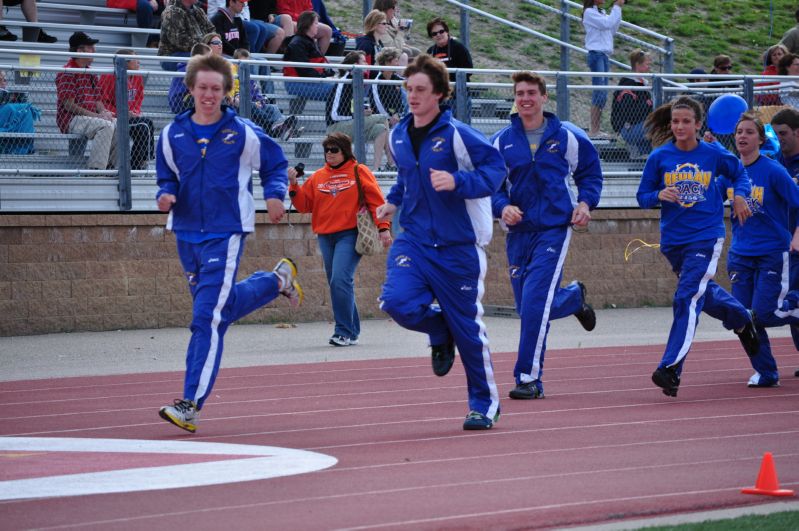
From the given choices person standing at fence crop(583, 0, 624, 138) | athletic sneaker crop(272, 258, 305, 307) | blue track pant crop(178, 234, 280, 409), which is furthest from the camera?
person standing at fence crop(583, 0, 624, 138)

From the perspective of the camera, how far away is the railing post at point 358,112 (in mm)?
15805

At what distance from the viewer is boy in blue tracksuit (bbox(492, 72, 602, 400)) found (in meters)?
9.65

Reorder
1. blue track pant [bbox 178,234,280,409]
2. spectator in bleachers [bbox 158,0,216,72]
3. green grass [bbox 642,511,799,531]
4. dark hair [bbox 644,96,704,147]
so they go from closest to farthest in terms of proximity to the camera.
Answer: green grass [bbox 642,511,799,531] < blue track pant [bbox 178,234,280,409] < dark hair [bbox 644,96,704,147] < spectator in bleachers [bbox 158,0,216,72]

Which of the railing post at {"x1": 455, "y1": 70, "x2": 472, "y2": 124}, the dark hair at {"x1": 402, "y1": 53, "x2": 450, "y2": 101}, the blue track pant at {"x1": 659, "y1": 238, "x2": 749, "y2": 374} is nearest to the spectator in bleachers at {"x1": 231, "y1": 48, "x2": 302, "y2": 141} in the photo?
the railing post at {"x1": 455, "y1": 70, "x2": 472, "y2": 124}

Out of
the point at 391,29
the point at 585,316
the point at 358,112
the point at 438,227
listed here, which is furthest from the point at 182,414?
the point at 391,29

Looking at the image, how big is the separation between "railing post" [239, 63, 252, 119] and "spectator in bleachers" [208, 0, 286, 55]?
7.83 feet

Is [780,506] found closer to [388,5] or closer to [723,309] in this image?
[723,309]

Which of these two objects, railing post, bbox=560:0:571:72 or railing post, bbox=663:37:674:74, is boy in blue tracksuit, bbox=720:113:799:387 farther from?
railing post, bbox=560:0:571:72

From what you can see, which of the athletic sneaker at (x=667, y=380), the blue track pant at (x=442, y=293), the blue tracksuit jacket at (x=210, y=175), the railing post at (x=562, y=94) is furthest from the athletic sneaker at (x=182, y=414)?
the railing post at (x=562, y=94)

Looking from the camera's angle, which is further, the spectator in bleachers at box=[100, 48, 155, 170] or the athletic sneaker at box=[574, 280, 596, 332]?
the spectator in bleachers at box=[100, 48, 155, 170]

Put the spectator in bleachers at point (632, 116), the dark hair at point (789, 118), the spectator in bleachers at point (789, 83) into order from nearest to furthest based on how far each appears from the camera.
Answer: the dark hair at point (789, 118) → the spectator in bleachers at point (632, 116) → the spectator in bleachers at point (789, 83)

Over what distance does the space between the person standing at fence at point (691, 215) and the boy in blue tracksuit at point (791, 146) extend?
86cm

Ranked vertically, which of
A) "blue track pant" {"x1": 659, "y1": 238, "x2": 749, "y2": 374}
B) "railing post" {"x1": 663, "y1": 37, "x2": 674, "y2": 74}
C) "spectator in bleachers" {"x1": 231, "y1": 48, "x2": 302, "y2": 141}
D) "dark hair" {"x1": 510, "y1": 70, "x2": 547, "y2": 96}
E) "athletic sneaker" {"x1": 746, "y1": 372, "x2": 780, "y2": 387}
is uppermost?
"dark hair" {"x1": 510, "y1": 70, "x2": 547, "y2": 96}

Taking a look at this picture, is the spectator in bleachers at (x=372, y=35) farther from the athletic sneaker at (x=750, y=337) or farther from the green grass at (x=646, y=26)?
the athletic sneaker at (x=750, y=337)
